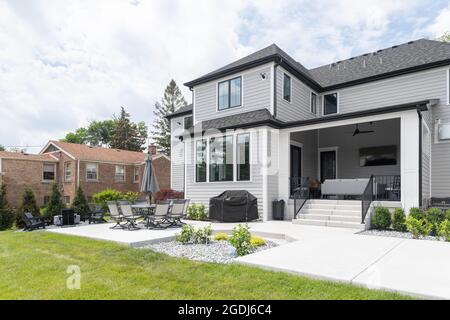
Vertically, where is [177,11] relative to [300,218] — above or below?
above

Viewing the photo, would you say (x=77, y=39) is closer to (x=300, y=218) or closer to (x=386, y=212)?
(x=300, y=218)

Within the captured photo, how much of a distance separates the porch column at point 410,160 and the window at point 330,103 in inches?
229

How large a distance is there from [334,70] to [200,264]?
1458cm

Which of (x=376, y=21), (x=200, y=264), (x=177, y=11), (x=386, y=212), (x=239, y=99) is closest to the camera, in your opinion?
(x=200, y=264)

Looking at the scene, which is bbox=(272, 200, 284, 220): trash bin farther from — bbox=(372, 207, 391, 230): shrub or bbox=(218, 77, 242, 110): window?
bbox=(218, 77, 242, 110): window

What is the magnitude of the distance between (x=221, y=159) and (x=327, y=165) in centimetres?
602

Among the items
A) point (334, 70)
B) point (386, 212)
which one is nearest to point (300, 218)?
point (386, 212)

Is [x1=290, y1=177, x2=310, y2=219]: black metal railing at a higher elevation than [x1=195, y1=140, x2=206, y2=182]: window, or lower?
lower

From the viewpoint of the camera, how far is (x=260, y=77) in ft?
41.2

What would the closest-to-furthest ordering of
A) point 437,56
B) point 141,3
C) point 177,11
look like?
point 141,3
point 177,11
point 437,56

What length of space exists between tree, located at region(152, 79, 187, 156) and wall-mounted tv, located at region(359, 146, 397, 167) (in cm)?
3152

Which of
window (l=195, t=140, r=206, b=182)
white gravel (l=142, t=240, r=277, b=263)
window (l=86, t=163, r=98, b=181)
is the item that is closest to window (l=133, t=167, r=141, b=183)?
window (l=86, t=163, r=98, b=181)

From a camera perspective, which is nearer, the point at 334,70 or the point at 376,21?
the point at 376,21

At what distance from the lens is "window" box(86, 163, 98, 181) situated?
955 inches
